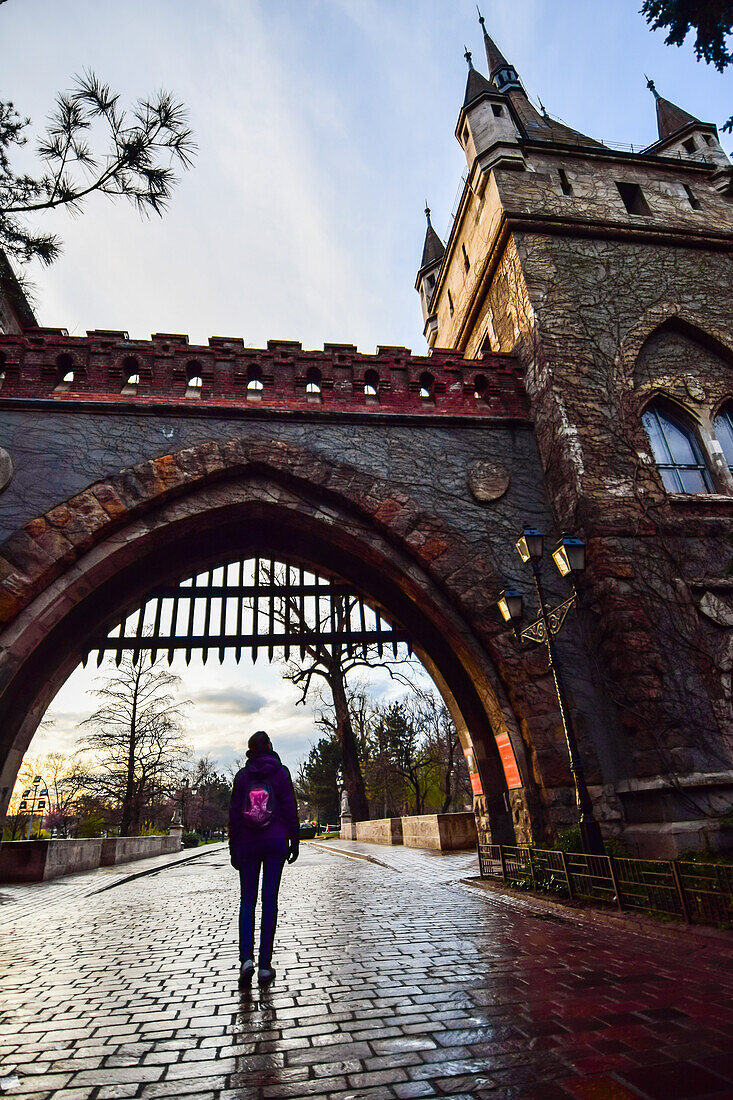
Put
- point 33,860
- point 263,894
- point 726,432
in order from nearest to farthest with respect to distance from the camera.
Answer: point 263,894
point 726,432
point 33,860

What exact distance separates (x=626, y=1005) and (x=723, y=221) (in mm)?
14191

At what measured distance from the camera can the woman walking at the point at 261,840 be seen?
385 centimetres

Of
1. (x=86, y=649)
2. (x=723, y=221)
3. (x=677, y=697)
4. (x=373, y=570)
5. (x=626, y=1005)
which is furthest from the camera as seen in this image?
(x=723, y=221)

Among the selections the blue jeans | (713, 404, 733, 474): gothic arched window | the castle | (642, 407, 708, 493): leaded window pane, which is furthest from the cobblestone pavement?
(713, 404, 733, 474): gothic arched window

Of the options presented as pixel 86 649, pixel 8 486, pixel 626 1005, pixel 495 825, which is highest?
pixel 8 486

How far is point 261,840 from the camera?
4000 millimetres

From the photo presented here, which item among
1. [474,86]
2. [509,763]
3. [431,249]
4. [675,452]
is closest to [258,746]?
[509,763]

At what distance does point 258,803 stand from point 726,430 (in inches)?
391

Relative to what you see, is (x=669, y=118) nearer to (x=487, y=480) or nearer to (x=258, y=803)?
(x=487, y=480)

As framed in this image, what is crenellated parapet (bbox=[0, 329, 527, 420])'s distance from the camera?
354 inches

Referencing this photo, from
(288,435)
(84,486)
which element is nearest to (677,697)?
(288,435)

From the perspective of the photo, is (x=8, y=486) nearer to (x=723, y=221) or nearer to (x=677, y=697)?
(x=677, y=697)

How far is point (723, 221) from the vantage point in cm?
1211

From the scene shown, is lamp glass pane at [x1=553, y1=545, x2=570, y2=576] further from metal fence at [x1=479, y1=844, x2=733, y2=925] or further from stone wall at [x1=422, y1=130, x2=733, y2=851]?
metal fence at [x1=479, y1=844, x2=733, y2=925]
